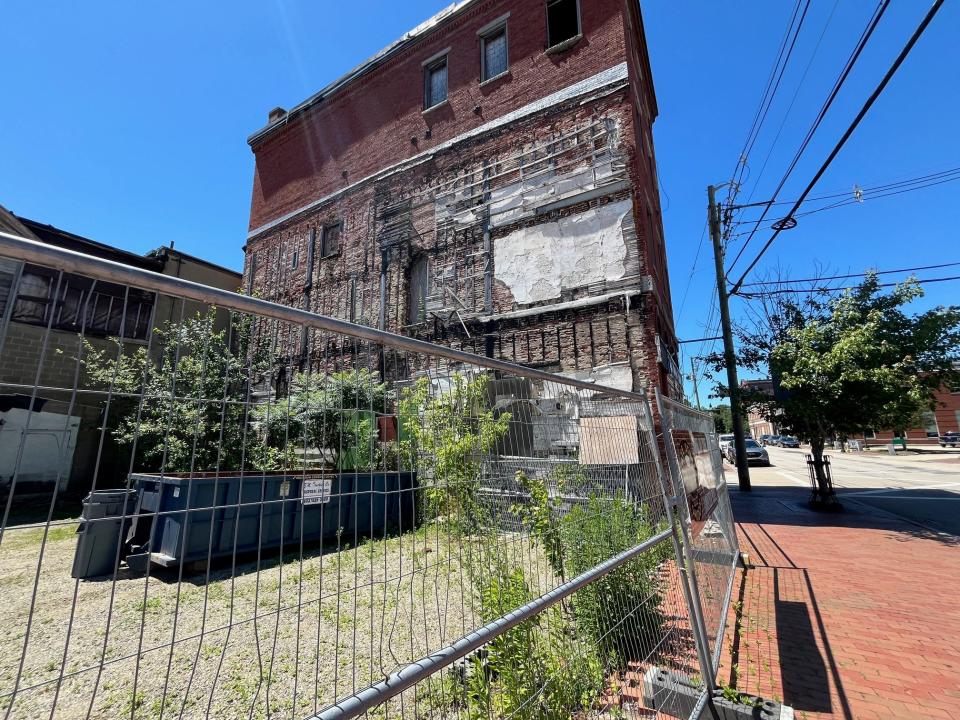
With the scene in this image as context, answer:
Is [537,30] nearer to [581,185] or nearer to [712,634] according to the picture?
[581,185]

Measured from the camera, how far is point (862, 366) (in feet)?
33.7

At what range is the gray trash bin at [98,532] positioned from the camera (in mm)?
1197

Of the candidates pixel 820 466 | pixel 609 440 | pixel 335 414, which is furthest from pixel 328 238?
pixel 820 466

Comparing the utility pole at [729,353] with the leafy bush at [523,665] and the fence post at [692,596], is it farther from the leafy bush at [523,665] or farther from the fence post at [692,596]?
the leafy bush at [523,665]

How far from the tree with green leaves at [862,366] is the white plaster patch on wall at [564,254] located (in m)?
5.48

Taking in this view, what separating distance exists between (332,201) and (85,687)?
1513 centimetres

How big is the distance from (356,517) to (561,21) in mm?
14763

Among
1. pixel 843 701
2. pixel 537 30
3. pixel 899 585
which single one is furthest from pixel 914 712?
pixel 537 30

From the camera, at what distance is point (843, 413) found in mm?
10641

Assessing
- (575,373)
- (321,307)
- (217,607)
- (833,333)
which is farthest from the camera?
(321,307)

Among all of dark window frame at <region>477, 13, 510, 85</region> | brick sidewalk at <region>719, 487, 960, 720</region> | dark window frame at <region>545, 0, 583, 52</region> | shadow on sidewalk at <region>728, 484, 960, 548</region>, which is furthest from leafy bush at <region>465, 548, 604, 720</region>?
dark window frame at <region>477, 13, 510, 85</region>

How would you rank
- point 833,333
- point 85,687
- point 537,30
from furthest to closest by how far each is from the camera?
point 537,30 → point 833,333 → point 85,687

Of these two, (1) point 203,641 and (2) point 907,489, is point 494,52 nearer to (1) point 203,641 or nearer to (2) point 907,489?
(1) point 203,641

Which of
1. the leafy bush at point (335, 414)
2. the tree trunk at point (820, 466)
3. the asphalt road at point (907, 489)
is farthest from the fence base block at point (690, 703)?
the tree trunk at point (820, 466)
